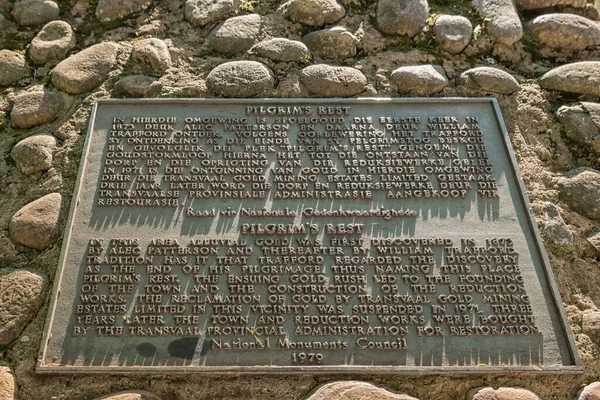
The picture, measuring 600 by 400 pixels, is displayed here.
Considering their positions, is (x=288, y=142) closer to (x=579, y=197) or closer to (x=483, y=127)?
(x=483, y=127)

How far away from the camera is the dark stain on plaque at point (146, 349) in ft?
10.7

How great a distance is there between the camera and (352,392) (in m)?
3.10

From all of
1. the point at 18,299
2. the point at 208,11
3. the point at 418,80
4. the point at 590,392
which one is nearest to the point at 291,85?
the point at 418,80

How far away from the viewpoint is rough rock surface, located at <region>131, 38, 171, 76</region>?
4.63 metres

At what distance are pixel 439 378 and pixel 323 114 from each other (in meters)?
2.40

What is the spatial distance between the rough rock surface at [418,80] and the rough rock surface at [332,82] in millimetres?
341

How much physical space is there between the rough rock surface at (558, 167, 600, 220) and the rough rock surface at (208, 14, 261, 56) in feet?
10.6

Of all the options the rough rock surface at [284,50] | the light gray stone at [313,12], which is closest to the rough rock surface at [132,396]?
the rough rock surface at [284,50]

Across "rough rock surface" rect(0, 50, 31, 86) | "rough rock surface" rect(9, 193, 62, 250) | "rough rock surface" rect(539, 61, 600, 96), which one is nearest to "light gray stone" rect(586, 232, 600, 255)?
"rough rock surface" rect(539, 61, 600, 96)

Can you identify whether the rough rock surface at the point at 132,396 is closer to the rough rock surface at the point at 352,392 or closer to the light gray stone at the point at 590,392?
the rough rock surface at the point at 352,392

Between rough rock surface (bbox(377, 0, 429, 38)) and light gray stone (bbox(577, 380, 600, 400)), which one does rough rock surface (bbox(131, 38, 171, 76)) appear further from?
light gray stone (bbox(577, 380, 600, 400))

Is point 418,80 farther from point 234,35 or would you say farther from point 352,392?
point 352,392

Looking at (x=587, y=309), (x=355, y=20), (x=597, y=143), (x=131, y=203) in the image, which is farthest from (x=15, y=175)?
(x=597, y=143)

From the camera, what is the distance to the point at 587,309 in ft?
11.7
